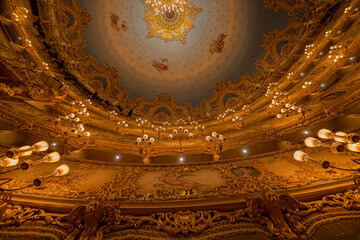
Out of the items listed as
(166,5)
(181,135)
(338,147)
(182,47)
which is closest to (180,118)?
(181,135)

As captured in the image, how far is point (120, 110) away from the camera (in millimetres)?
14062

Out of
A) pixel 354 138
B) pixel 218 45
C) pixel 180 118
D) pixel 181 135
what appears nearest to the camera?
pixel 354 138

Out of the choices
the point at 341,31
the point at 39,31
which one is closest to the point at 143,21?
the point at 39,31

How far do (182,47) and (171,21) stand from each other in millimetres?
2446

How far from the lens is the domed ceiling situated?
12.5 metres

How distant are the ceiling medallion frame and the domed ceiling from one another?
14.6 inches

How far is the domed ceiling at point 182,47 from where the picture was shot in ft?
40.9

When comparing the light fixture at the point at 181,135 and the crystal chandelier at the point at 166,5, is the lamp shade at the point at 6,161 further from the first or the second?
the crystal chandelier at the point at 166,5

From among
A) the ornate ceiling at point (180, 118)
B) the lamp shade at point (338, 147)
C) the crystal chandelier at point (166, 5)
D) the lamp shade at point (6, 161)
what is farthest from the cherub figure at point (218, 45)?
the lamp shade at point (6, 161)

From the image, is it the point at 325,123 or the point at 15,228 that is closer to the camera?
the point at 15,228

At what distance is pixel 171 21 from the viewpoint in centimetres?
1437

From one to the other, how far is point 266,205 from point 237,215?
2.44 ft

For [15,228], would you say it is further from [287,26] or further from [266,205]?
[287,26]

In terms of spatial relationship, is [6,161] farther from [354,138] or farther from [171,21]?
[171,21]
